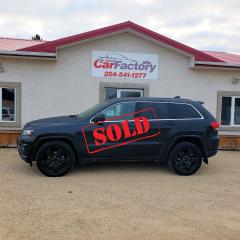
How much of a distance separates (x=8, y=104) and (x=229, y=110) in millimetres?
8110

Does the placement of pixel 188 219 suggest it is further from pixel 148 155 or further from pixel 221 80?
pixel 221 80

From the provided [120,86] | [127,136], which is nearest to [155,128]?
[127,136]

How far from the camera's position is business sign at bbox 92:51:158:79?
11.9m

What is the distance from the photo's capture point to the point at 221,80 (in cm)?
1285

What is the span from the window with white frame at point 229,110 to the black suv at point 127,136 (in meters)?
4.92

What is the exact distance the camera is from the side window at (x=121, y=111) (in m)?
8.12

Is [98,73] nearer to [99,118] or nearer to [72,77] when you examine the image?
[72,77]

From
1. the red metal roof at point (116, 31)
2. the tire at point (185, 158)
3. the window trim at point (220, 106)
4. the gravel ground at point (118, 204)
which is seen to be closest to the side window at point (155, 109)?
the tire at point (185, 158)

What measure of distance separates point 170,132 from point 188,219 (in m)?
3.18

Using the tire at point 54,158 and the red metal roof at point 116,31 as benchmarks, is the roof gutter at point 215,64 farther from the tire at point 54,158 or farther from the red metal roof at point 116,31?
the tire at point 54,158

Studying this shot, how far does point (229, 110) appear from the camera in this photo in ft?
43.2

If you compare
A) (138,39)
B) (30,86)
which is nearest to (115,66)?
(138,39)

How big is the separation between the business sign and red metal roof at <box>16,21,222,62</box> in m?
0.69

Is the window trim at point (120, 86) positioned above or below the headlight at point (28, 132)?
above
